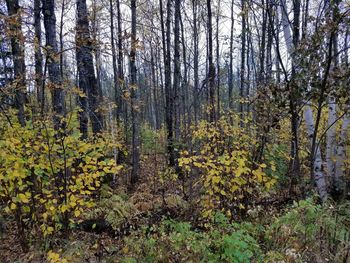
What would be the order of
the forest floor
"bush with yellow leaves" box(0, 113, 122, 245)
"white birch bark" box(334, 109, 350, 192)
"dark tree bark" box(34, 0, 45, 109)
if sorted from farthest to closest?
"white birch bark" box(334, 109, 350, 192), "dark tree bark" box(34, 0, 45, 109), "bush with yellow leaves" box(0, 113, 122, 245), the forest floor

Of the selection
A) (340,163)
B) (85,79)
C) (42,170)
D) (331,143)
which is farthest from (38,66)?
(340,163)

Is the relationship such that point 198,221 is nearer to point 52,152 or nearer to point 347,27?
point 52,152

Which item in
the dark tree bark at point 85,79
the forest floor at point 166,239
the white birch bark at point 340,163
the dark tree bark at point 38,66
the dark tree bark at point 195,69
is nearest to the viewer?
the forest floor at point 166,239

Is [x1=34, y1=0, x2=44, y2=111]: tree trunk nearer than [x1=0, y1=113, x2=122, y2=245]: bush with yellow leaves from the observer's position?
No

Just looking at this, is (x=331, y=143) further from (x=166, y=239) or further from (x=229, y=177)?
Answer: (x=166, y=239)

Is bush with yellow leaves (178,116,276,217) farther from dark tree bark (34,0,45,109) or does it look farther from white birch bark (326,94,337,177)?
dark tree bark (34,0,45,109)

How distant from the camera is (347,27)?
3918 millimetres

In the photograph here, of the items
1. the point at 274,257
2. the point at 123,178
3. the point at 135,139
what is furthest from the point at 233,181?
the point at 123,178

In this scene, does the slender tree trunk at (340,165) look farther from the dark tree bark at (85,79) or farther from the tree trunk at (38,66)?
the tree trunk at (38,66)

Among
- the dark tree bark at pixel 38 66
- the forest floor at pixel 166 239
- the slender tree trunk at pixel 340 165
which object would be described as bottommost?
the forest floor at pixel 166 239

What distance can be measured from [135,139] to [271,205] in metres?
4.53

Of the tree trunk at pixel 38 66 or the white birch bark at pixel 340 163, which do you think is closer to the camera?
the tree trunk at pixel 38 66

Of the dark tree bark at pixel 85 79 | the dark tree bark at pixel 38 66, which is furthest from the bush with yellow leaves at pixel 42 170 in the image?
the dark tree bark at pixel 85 79

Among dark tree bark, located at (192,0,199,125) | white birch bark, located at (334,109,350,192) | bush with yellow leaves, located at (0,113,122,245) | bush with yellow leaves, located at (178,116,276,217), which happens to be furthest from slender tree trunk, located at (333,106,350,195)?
bush with yellow leaves, located at (0,113,122,245)
